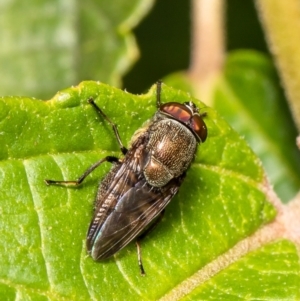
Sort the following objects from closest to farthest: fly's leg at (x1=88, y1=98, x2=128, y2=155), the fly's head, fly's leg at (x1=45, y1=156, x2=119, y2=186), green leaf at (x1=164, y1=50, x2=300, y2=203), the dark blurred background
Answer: fly's leg at (x1=45, y1=156, x2=119, y2=186) < fly's leg at (x1=88, y1=98, x2=128, y2=155) < the fly's head < green leaf at (x1=164, y1=50, x2=300, y2=203) < the dark blurred background

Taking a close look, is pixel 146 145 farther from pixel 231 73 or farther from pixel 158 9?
pixel 158 9

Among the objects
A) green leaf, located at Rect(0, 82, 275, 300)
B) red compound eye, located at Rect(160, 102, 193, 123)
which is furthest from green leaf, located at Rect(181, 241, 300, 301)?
red compound eye, located at Rect(160, 102, 193, 123)

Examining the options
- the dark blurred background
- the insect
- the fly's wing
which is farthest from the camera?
the dark blurred background

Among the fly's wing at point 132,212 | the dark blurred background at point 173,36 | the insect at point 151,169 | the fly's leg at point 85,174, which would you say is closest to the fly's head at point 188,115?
the insect at point 151,169

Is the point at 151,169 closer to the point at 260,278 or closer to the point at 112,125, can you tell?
the point at 112,125

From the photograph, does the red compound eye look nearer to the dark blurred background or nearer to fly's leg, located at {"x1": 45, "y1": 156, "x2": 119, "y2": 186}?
fly's leg, located at {"x1": 45, "y1": 156, "x2": 119, "y2": 186}

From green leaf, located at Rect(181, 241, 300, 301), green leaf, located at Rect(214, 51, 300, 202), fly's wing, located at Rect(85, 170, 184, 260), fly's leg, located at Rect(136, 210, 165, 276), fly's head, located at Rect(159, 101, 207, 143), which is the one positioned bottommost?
green leaf, located at Rect(214, 51, 300, 202)

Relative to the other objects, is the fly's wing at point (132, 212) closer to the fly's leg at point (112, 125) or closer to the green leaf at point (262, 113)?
the fly's leg at point (112, 125)

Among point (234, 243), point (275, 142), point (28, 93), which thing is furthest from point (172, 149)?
point (28, 93)
